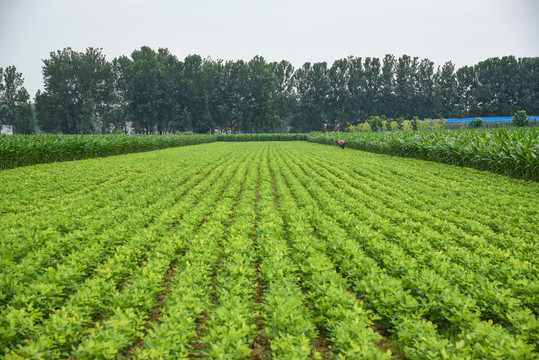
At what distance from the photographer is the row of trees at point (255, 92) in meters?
71.4

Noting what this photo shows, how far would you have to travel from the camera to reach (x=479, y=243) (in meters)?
5.51

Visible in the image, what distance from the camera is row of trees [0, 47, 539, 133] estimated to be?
7138 cm

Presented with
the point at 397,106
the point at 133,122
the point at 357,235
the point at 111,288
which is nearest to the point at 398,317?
the point at 357,235

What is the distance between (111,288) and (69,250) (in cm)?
220

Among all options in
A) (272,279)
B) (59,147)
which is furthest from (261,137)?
(272,279)

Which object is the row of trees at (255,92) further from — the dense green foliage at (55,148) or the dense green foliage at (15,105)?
the dense green foliage at (55,148)

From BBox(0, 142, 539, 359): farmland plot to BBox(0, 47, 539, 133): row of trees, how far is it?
73.8 m

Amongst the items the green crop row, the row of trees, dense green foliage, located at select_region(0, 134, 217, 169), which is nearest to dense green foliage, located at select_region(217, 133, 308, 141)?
the row of trees

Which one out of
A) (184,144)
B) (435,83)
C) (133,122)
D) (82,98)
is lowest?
(184,144)

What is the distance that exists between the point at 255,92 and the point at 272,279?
88.4 meters

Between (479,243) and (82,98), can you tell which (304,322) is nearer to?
(479,243)

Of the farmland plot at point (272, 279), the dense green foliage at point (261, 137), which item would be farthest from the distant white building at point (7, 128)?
the farmland plot at point (272, 279)

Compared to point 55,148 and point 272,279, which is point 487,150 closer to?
point 272,279

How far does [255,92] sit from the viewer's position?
87.6 metres
